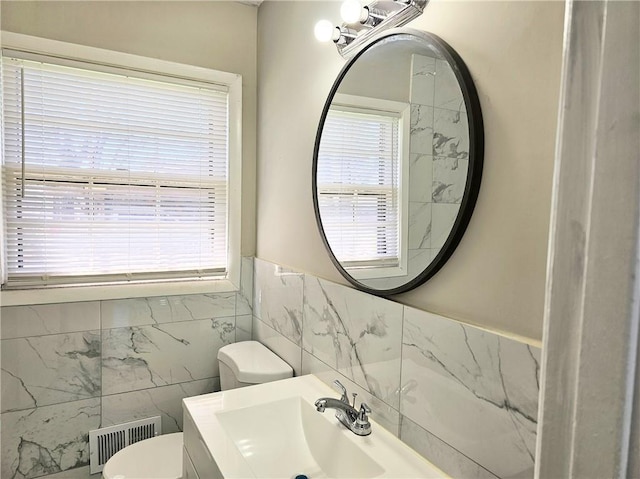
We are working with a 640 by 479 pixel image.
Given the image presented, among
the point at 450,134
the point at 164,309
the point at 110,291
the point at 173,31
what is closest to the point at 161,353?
the point at 164,309

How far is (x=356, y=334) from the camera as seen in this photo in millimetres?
1414

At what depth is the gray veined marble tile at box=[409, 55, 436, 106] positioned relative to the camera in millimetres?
1099

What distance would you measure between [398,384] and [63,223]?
165 centimetres

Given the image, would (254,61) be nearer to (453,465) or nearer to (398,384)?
(398,384)

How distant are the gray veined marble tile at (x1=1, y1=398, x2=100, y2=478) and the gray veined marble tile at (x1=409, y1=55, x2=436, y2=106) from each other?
1.99m

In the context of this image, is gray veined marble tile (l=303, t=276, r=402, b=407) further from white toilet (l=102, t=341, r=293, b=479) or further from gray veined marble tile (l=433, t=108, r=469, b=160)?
gray veined marble tile (l=433, t=108, r=469, b=160)

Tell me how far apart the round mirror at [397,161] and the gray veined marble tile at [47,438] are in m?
1.48

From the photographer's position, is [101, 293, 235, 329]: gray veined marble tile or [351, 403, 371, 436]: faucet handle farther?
[101, 293, 235, 329]: gray veined marble tile

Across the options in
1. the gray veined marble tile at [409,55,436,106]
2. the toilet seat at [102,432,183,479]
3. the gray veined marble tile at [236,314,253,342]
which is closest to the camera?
the gray veined marble tile at [409,55,436,106]

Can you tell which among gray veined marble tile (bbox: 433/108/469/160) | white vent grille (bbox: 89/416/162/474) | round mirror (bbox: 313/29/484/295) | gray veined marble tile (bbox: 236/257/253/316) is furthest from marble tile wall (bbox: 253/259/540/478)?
white vent grille (bbox: 89/416/162/474)

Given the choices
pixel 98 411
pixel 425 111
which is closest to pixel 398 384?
pixel 425 111

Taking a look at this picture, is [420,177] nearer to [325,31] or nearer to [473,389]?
[473,389]

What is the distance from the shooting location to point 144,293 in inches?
81.0

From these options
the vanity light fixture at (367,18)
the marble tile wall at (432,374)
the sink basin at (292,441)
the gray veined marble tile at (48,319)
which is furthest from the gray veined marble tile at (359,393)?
the vanity light fixture at (367,18)
